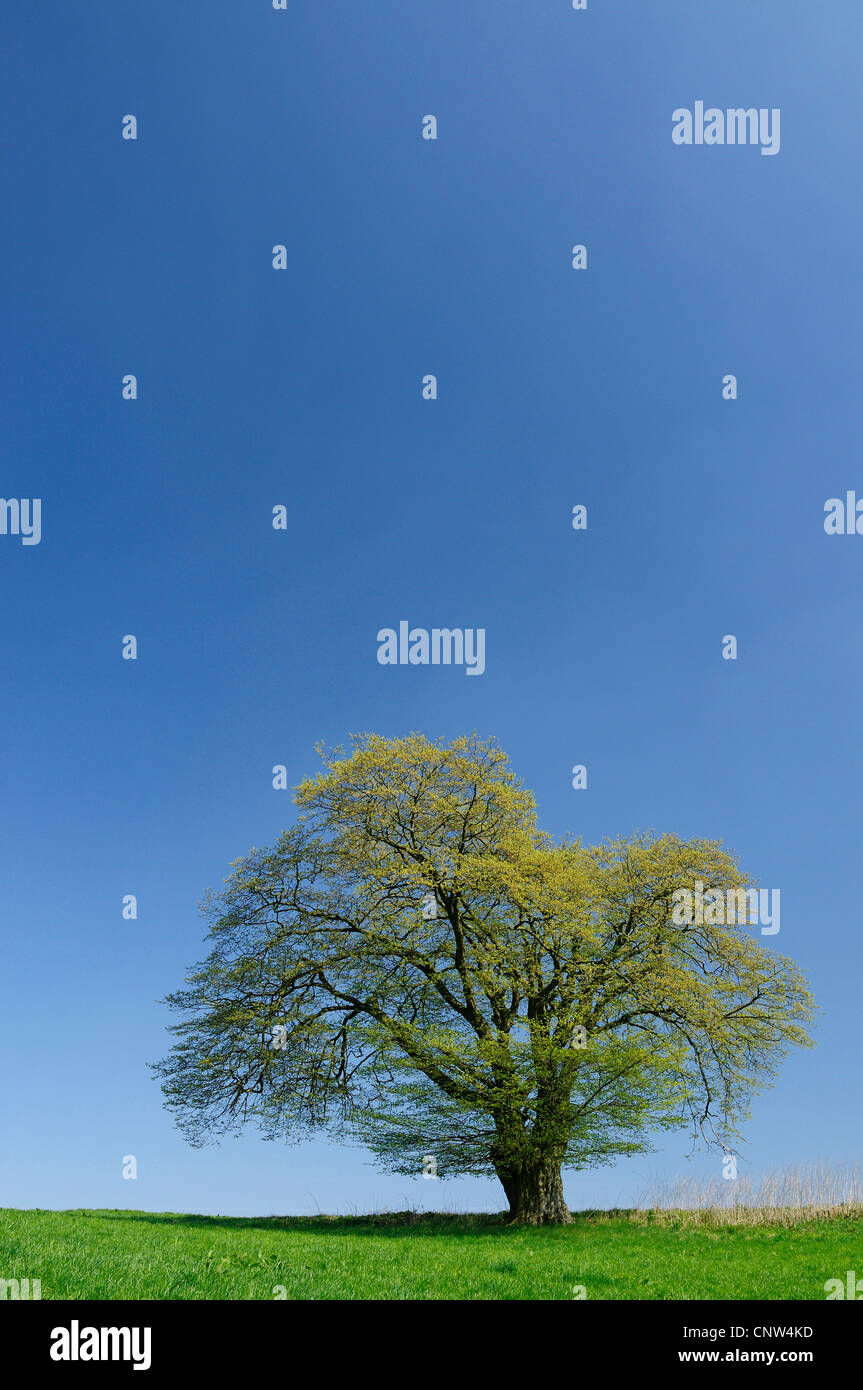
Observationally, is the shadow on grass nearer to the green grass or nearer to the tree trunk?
the tree trunk

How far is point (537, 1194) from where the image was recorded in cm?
2414

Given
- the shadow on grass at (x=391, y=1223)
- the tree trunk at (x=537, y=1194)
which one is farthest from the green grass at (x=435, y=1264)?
the tree trunk at (x=537, y=1194)

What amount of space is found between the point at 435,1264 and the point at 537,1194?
13004mm

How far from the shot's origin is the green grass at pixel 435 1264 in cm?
945

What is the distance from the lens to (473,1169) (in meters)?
24.2

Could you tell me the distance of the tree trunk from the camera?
23891 mm

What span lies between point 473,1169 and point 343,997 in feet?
18.9

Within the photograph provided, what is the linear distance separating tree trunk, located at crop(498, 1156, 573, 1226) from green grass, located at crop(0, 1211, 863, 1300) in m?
2.32

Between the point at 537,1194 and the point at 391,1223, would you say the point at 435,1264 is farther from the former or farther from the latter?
the point at 391,1223

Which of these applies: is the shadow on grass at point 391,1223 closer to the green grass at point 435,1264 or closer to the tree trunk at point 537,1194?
the tree trunk at point 537,1194
